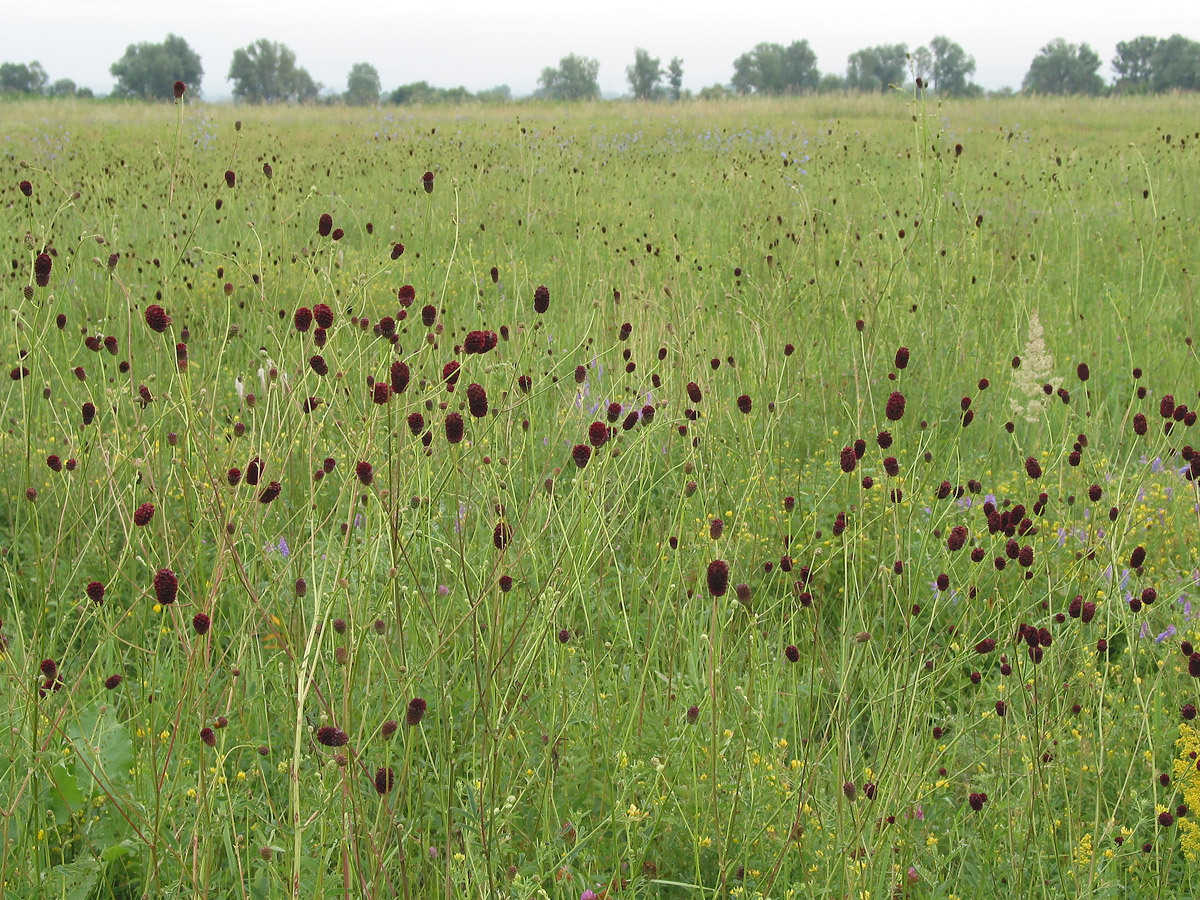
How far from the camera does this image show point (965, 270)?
445 centimetres

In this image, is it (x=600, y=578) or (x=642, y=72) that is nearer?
(x=600, y=578)

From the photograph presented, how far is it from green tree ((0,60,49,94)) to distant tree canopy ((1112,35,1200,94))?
97.4m

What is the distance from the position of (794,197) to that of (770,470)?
4426 millimetres

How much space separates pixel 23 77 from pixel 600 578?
4308 inches

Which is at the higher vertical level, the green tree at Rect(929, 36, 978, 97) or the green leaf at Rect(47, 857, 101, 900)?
the green tree at Rect(929, 36, 978, 97)

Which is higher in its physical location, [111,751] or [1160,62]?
[1160,62]

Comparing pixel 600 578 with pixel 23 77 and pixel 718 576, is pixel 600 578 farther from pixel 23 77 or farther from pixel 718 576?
pixel 23 77

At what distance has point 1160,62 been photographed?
77750 millimetres

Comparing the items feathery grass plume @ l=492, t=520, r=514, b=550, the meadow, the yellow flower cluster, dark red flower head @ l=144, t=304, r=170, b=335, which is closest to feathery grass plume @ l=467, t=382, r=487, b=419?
the meadow

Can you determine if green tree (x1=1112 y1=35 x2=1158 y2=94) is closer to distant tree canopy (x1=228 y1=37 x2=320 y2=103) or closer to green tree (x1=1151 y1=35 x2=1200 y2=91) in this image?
Result: green tree (x1=1151 y1=35 x2=1200 y2=91)

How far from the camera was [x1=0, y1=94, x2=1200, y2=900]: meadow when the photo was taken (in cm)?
147

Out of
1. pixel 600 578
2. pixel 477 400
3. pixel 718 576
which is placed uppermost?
pixel 477 400

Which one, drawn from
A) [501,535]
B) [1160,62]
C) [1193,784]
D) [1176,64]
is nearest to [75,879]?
[501,535]

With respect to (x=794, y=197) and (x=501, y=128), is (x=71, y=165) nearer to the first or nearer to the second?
(x=501, y=128)
